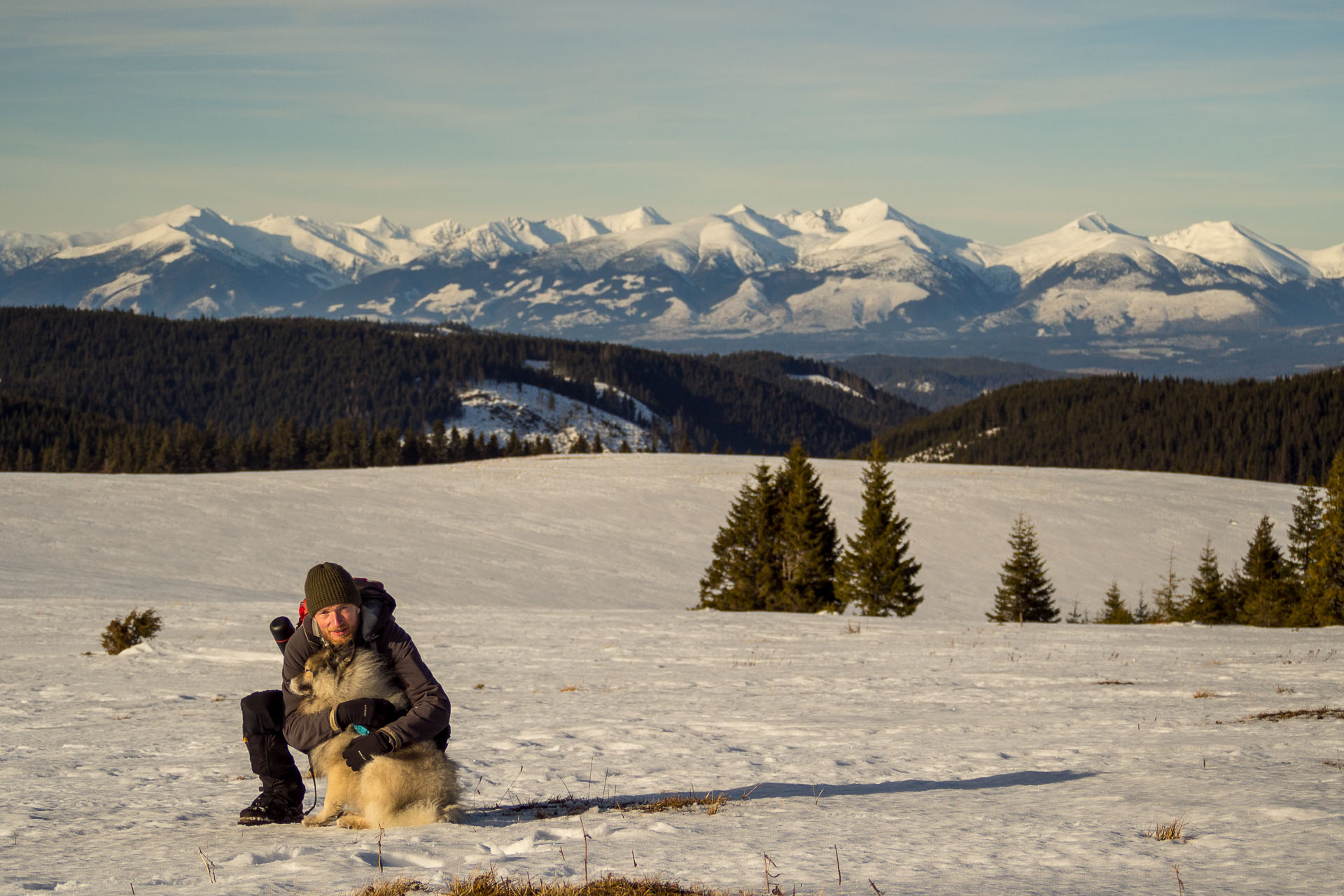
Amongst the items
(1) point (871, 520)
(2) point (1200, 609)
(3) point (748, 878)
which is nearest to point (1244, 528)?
(2) point (1200, 609)

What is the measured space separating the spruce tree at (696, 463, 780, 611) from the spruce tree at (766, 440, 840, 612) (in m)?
0.41

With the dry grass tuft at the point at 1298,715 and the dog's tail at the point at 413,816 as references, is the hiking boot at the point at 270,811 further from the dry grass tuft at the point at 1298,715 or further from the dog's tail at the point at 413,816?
the dry grass tuft at the point at 1298,715

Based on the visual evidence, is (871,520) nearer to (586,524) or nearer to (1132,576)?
(586,524)

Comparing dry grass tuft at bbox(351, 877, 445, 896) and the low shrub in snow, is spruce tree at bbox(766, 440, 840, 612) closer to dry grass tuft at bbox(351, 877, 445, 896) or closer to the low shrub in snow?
the low shrub in snow

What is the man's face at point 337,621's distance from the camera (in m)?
6.67

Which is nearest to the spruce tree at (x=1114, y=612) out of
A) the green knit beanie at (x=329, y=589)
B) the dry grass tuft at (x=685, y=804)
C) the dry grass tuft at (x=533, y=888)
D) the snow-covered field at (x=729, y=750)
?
the snow-covered field at (x=729, y=750)

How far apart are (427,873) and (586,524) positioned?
57.0 metres

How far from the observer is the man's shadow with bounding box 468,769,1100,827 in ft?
25.6

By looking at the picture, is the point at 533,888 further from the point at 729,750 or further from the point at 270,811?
the point at 729,750

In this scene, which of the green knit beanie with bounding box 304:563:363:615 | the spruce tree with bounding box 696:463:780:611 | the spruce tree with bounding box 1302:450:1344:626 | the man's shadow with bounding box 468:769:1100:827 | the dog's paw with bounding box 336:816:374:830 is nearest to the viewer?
the green knit beanie with bounding box 304:563:363:615

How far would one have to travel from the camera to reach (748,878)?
19.3 feet

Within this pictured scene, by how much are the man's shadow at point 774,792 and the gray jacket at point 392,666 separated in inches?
39.6

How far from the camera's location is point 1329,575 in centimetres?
4016

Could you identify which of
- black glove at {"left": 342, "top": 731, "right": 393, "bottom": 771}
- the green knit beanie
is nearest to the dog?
black glove at {"left": 342, "top": 731, "right": 393, "bottom": 771}
